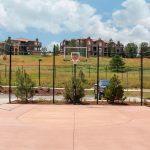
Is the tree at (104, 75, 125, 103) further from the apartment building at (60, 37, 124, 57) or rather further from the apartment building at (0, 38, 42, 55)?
the apartment building at (0, 38, 42, 55)

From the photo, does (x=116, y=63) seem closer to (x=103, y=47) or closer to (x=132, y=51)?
(x=103, y=47)

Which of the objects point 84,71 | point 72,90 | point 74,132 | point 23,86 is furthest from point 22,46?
point 74,132

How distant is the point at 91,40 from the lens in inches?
5079

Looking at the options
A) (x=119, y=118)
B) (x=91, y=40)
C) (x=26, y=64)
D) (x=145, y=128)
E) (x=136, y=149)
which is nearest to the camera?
(x=136, y=149)

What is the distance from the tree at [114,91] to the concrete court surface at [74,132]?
23.7 feet

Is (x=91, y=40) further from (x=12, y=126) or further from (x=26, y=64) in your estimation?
(x=12, y=126)

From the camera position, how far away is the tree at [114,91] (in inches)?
1007

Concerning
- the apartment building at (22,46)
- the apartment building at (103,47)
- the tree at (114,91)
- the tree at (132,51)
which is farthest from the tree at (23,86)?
the tree at (132,51)

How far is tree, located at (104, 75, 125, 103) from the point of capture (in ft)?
83.9

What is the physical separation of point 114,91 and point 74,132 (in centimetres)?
1263

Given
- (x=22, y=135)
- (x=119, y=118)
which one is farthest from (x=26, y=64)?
(x=22, y=135)

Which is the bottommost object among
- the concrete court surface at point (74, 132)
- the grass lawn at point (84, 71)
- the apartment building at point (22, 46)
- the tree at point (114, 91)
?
the concrete court surface at point (74, 132)

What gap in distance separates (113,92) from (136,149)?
15.3 meters

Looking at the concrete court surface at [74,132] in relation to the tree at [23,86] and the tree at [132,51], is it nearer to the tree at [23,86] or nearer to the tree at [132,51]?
the tree at [23,86]
